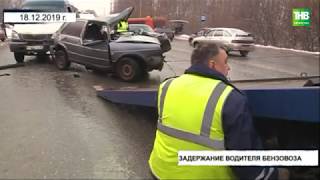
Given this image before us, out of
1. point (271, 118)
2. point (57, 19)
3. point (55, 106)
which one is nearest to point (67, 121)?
point (55, 106)

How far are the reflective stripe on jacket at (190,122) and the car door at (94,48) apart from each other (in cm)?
950

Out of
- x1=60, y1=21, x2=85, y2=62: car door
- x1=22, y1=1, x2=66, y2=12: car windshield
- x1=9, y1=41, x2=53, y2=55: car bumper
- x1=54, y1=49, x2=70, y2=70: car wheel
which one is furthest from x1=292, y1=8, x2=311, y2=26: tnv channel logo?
x1=9, y1=41, x2=53, y2=55: car bumper

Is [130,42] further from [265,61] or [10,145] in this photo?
[265,61]

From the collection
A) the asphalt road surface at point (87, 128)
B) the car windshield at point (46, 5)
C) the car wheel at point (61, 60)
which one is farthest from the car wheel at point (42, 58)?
the asphalt road surface at point (87, 128)

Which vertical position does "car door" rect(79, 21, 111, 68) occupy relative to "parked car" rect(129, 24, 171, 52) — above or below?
below

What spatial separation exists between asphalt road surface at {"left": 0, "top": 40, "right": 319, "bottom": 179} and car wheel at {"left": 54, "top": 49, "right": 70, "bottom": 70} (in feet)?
11.4

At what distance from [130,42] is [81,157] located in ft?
22.5

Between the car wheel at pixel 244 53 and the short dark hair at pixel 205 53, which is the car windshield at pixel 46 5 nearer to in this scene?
the car wheel at pixel 244 53

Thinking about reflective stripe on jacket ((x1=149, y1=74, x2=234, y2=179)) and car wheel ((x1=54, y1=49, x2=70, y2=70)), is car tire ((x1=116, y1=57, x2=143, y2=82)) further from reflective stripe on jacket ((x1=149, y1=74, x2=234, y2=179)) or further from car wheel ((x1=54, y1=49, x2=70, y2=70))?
reflective stripe on jacket ((x1=149, y1=74, x2=234, y2=179))

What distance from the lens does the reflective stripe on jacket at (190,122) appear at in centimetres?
274

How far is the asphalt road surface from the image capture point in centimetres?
357

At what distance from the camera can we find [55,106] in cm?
919

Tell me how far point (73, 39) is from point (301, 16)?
1142 centimetres

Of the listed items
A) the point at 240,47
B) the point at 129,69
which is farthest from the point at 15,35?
the point at 240,47
